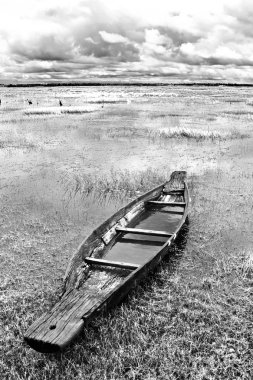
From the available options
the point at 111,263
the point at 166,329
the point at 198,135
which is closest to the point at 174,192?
the point at 111,263

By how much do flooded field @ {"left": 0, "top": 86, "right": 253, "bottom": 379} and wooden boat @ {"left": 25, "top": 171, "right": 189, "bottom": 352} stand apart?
640 mm

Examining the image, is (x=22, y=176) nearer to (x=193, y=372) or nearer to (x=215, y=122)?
(x=193, y=372)

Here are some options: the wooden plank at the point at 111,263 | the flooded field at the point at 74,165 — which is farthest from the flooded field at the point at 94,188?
the wooden plank at the point at 111,263

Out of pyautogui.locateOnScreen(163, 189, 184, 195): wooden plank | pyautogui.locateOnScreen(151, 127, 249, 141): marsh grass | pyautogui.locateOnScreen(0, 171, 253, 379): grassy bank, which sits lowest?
pyautogui.locateOnScreen(0, 171, 253, 379): grassy bank

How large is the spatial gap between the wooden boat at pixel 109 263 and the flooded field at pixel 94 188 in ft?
2.10

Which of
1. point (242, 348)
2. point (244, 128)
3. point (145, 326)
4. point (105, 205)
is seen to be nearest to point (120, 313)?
point (145, 326)

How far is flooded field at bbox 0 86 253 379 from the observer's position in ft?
27.0

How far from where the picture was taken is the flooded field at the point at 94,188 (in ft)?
27.0

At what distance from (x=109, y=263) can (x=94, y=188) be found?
6.75 m

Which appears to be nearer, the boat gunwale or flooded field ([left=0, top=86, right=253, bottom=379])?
the boat gunwale

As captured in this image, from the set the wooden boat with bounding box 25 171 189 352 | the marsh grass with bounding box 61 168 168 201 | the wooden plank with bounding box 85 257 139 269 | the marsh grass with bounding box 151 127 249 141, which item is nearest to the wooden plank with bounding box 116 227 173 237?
the wooden boat with bounding box 25 171 189 352

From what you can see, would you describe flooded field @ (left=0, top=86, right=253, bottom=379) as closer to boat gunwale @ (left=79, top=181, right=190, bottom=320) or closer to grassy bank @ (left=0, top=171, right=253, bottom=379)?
grassy bank @ (left=0, top=171, right=253, bottom=379)

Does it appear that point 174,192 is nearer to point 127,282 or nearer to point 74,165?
point 74,165

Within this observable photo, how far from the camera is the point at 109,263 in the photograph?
7.25 meters
